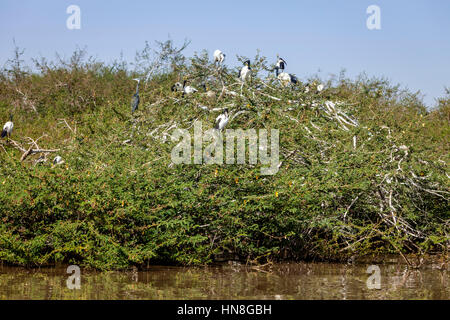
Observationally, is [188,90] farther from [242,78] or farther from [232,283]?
[232,283]

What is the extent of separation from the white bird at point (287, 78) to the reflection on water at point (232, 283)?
2625mm

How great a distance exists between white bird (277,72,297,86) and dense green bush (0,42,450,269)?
0.31ft

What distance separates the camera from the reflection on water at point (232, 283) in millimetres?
5027

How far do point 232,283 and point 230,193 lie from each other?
93cm

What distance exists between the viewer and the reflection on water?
16.5 ft

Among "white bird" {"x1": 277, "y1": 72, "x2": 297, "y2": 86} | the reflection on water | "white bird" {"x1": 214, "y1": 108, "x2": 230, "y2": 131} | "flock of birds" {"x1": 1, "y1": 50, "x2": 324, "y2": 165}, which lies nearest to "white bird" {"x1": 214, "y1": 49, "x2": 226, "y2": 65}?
"flock of birds" {"x1": 1, "y1": 50, "x2": 324, "y2": 165}

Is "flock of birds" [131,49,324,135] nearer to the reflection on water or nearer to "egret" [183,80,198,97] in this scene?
"egret" [183,80,198,97]

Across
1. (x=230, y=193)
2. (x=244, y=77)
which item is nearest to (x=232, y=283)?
(x=230, y=193)

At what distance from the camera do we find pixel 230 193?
20.0 ft

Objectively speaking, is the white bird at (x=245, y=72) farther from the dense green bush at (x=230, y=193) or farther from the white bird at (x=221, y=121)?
the white bird at (x=221, y=121)

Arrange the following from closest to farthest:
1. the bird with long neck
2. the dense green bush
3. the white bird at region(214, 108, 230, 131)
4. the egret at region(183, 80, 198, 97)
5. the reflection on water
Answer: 1. the reflection on water
2. the dense green bush
3. the white bird at region(214, 108, 230, 131)
4. the bird with long neck
5. the egret at region(183, 80, 198, 97)

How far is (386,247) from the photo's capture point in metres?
6.93
